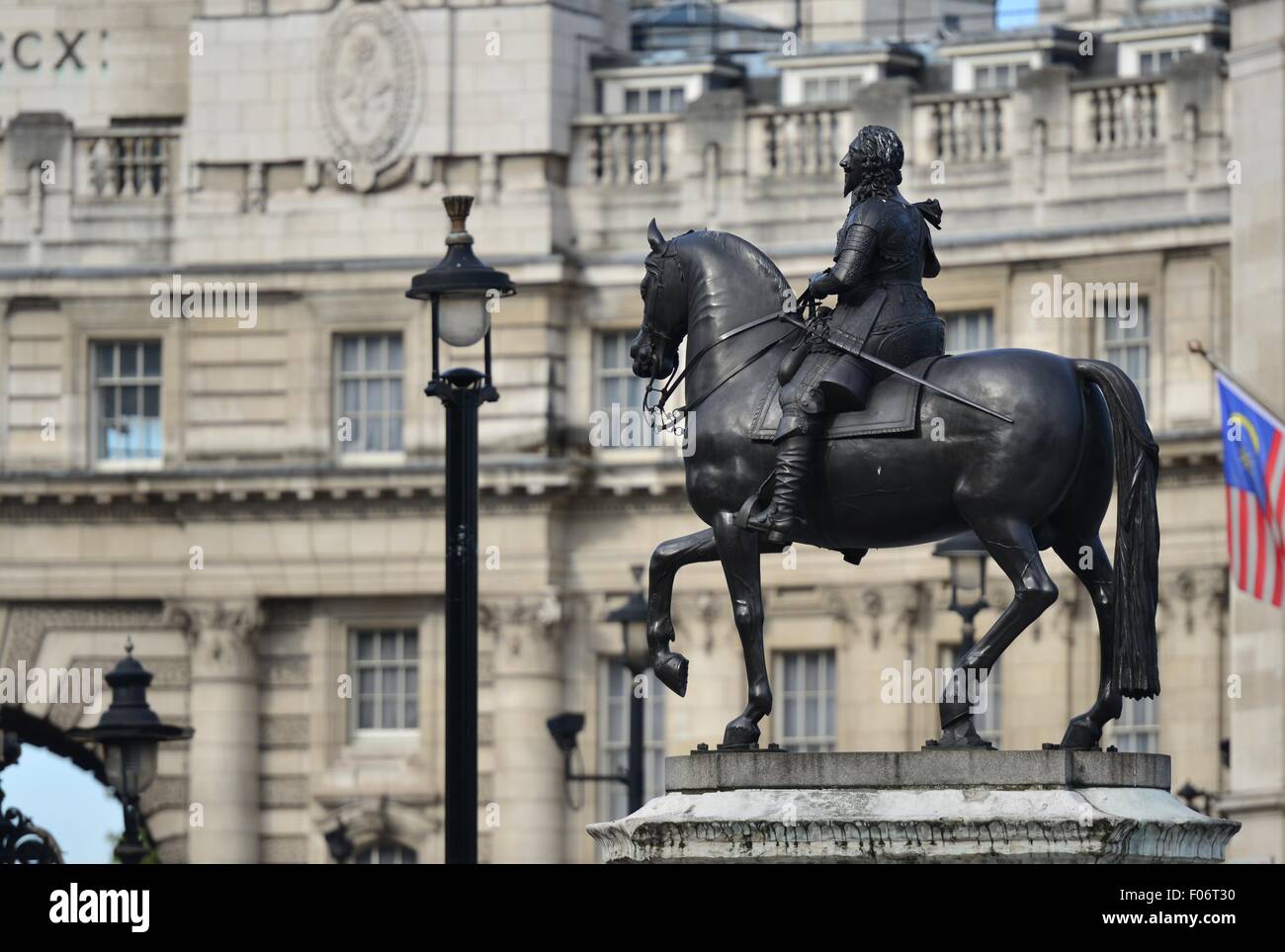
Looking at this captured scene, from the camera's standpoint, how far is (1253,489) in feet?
132

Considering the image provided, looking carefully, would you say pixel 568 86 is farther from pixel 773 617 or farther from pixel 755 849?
pixel 755 849

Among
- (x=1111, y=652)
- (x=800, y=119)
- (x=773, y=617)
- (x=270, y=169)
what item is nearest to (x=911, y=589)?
(x=773, y=617)

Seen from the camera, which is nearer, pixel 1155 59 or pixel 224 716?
pixel 224 716

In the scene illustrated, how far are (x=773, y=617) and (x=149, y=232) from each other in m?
10.3

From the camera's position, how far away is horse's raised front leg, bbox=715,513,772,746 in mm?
19875

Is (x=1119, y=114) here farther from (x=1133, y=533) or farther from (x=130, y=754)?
(x=1133, y=533)

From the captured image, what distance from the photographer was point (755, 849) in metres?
18.8

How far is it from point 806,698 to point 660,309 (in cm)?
3093

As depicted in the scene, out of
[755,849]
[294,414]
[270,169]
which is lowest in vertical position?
[755,849]

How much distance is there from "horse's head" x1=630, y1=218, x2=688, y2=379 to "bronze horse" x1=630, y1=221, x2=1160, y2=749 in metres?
0.75

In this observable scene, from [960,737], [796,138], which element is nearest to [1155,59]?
[796,138]

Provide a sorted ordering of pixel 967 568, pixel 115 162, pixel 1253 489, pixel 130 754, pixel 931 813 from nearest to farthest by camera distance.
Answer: pixel 931 813 < pixel 130 754 < pixel 967 568 < pixel 1253 489 < pixel 115 162

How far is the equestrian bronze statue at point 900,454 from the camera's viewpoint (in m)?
19.4

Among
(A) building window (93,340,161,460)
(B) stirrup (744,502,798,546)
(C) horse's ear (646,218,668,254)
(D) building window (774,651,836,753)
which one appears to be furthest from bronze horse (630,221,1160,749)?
(A) building window (93,340,161,460)
